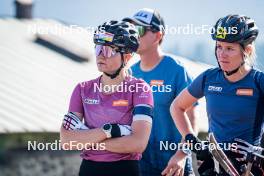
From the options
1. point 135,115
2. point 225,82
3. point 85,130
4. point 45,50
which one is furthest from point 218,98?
point 45,50

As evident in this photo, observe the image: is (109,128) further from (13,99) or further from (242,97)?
(13,99)

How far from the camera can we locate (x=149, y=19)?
6.38 meters

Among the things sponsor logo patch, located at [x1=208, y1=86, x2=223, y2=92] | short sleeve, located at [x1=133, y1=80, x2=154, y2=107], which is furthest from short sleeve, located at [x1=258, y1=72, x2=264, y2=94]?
short sleeve, located at [x1=133, y1=80, x2=154, y2=107]

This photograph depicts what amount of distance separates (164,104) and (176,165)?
626mm

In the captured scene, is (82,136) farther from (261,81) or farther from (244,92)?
(261,81)

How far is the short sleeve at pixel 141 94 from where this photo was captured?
5168 millimetres

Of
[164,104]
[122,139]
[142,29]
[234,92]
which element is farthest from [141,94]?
[142,29]

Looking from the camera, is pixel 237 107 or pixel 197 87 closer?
pixel 237 107

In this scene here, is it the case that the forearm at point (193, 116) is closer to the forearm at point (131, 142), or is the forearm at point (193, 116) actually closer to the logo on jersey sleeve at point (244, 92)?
the logo on jersey sleeve at point (244, 92)

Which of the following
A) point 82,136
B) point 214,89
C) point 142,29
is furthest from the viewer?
point 142,29

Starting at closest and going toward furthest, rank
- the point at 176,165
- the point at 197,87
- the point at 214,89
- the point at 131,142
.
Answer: the point at 131,142 → the point at 214,89 → the point at 197,87 → the point at 176,165

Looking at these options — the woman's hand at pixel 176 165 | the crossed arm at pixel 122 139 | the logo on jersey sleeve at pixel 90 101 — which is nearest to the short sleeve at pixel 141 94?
the crossed arm at pixel 122 139

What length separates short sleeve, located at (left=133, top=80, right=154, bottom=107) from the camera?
5.17 meters

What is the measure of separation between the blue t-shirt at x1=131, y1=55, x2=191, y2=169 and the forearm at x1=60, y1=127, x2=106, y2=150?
109 cm
